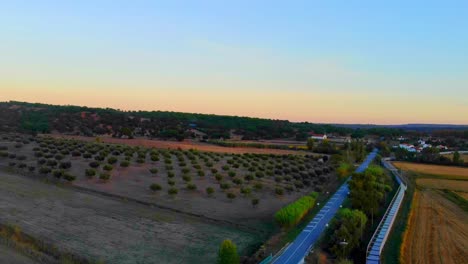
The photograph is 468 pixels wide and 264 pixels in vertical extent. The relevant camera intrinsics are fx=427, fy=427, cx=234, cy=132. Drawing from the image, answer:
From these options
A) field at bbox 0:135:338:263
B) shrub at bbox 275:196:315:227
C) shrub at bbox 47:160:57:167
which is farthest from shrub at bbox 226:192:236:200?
shrub at bbox 47:160:57:167

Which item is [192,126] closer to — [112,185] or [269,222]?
[112,185]

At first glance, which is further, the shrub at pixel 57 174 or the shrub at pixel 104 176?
the shrub at pixel 57 174

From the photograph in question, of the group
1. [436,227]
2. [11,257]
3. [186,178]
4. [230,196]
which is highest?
[186,178]

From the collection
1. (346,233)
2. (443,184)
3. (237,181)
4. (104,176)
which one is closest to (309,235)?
(346,233)

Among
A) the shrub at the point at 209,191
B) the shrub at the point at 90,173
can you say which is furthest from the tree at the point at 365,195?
the shrub at the point at 90,173

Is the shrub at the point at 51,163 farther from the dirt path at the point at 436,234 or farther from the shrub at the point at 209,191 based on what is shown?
the dirt path at the point at 436,234

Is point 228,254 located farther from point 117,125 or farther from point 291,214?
point 117,125

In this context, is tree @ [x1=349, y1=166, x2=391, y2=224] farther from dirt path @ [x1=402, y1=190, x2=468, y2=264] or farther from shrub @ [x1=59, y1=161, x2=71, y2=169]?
shrub @ [x1=59, y1=161, x2=71, y2=169]
